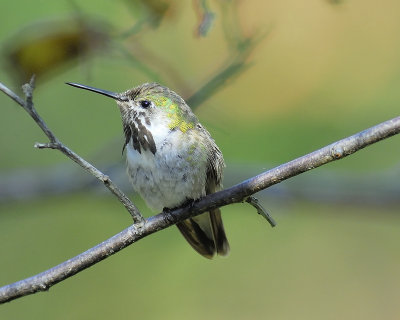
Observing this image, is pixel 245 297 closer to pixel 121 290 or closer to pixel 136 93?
pixel 121 290

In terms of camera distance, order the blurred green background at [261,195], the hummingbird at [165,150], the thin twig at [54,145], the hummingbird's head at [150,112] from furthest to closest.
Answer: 1. the blurred green background at [261,195]
2. the hummingbird's head at [150,112]
3. the hummingbird at [165,150]
4. the thin twig at [54,145]

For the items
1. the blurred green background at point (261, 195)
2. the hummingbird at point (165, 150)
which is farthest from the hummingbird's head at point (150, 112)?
the blurred green background at point (261, 195)

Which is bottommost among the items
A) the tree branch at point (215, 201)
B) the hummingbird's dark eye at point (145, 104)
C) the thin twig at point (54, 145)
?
the tree branch at point (215, 201)

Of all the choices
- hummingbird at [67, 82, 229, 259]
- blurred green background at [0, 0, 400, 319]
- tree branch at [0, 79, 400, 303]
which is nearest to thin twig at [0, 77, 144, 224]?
tree branch at [0, 79, 400, 303]

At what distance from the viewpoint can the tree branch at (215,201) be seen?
2.29 metres

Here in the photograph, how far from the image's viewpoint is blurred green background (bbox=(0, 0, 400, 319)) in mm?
5164

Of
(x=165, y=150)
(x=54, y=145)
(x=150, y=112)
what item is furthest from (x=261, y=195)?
(x=54, y=145)

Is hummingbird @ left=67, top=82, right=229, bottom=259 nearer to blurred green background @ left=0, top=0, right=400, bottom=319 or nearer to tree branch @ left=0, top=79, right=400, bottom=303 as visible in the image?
tree branch @ left=0, top=79, right=400, bottom=303

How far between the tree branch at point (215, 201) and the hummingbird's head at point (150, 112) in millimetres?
649

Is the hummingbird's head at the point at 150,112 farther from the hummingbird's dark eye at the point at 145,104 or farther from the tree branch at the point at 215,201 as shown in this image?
the tree branch at the point at 215,201

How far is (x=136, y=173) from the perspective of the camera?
11.9 feet

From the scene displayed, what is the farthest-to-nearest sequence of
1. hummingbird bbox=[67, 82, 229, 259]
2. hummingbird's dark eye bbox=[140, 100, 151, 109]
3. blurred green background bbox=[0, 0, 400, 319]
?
1. blurred green background bbox=[0, 0, 400, 319]
2. hummingbird's dark eye bbox=[140, 100, 151, 109]
3. hummingbird bbox=[67, 82, 229, 259]

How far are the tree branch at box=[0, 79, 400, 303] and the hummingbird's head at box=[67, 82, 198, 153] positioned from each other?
65cm

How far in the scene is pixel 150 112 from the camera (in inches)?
146
